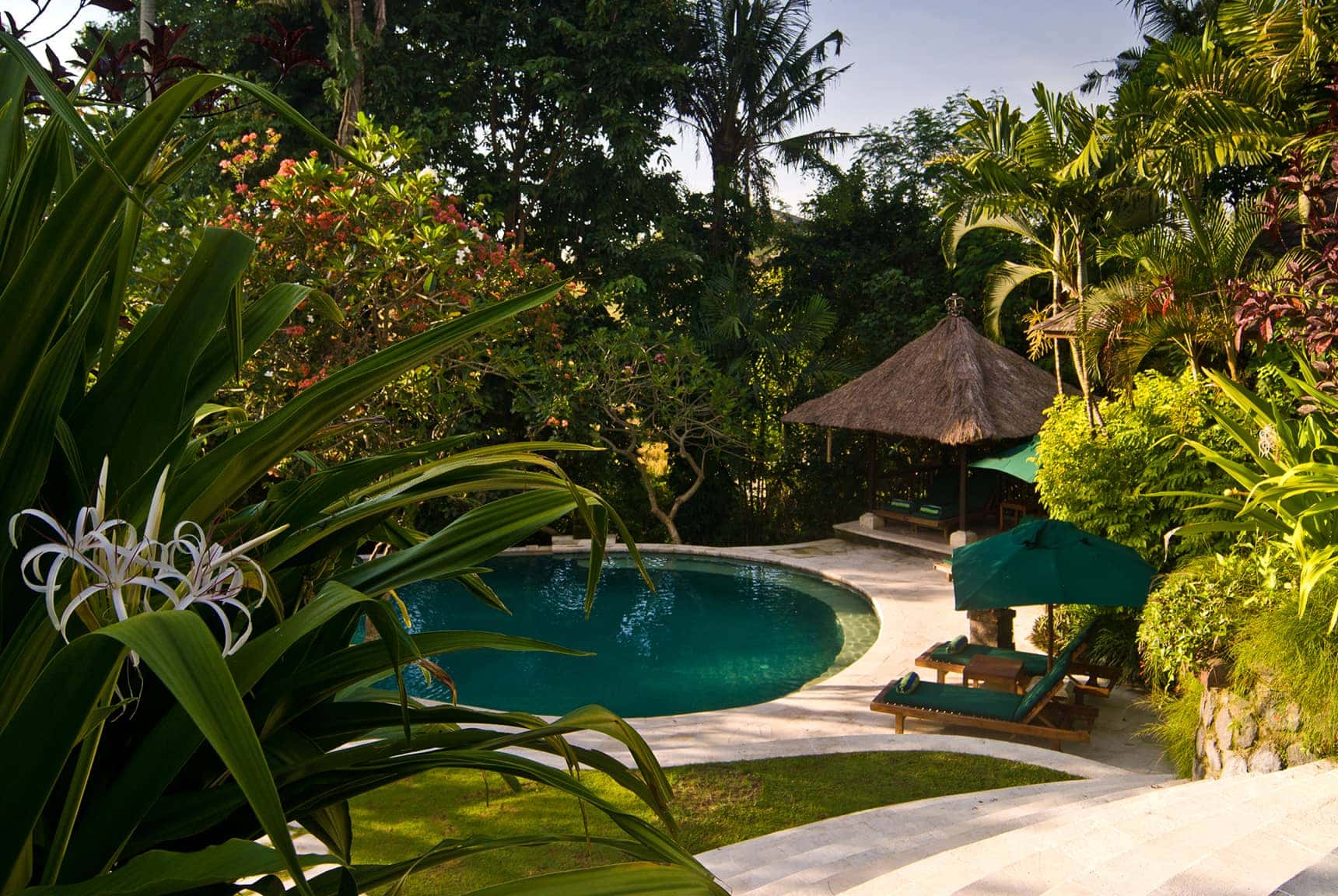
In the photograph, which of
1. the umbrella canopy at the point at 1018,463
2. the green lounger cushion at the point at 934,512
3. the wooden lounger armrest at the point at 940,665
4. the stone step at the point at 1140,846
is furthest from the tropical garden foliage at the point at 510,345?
the green lounger cushion at the point at 934,512

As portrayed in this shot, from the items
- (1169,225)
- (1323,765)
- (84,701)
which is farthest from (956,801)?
(1169,225)

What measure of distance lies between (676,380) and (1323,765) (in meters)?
11.0

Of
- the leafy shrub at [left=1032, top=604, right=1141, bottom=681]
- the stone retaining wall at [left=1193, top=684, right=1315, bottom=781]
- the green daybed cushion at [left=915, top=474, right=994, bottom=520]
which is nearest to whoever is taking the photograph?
the stone retaining wall at [left=1193, top=684, right=1315, bottom=781]

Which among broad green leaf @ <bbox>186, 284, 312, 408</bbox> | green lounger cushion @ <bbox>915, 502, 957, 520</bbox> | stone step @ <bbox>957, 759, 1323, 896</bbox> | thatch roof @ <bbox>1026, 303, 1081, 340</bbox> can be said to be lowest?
stone step @ <bbox>957, 759, 1323, 896</bbox>

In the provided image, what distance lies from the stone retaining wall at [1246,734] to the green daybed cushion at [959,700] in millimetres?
1502

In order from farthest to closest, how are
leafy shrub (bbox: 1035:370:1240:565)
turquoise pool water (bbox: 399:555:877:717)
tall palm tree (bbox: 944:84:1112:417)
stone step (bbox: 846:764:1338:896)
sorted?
tall palm tree (bbox: 944:84:1112:417) < turquoise pool water (bbox: 399:555:877:717) < leafy shrub (bbox: 1035:370:1240:565) < stone step (bbox: 846:764:1338:896)

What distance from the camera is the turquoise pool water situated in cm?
937

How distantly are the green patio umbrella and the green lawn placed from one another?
1302mm

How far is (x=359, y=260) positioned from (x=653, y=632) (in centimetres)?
543

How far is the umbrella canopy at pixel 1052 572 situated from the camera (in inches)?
279

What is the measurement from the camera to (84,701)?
734mm

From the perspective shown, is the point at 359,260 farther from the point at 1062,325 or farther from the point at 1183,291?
the point at 1062,325

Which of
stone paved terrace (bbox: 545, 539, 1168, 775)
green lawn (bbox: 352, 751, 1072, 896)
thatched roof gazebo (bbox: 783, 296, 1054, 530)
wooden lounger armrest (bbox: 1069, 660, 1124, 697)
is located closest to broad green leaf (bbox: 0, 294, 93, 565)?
green lawn (bbox: 352, 751, 1072, 896)

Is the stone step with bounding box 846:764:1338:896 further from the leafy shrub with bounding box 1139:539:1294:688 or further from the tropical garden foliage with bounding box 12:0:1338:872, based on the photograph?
the leafy shrub with bounding box 1139:539:1294:688
